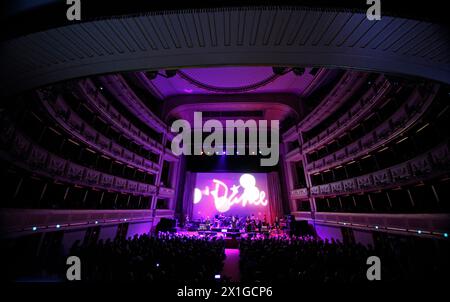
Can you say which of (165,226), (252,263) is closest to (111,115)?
(165,226)

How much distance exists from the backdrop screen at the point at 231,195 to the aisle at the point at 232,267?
30.0ft

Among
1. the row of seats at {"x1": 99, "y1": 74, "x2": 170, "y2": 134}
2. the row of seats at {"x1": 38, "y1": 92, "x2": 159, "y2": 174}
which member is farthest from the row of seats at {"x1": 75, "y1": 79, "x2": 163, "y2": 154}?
the row of seats at {"x1": 99, "y1": 74, "x2": 170, "y2": 134}

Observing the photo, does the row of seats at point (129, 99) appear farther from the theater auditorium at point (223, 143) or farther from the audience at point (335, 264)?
the audience at point (335, 264)

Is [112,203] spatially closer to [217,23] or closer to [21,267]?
[21,267]

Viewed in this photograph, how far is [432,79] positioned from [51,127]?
14.8 m

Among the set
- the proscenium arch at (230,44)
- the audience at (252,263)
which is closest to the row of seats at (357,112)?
the audience at (252,263)

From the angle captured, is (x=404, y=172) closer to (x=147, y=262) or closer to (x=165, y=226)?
(x=147, y=262)

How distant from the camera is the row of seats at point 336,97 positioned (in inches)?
519

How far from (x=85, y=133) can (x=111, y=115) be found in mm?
2656

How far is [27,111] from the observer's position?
8.27 meters

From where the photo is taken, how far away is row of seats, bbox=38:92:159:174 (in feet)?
30.9

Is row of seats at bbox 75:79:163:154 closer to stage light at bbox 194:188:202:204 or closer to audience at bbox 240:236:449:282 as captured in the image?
stage light at bbox 194:188:202:204

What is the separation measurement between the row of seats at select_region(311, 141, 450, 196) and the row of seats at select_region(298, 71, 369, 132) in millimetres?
6190
